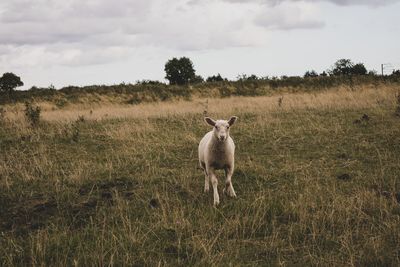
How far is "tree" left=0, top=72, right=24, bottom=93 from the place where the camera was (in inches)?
1823

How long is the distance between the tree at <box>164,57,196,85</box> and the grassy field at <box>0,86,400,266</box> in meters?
49.6

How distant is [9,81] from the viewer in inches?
1875

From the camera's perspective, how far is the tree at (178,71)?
202 ft

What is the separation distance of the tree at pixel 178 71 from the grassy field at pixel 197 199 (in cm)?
4957

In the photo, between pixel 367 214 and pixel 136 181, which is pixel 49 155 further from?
pixel 367 214

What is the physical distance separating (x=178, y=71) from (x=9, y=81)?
2494cm

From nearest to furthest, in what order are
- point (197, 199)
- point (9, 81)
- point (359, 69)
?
point (197, 199) < point (9, 81) < point (359, 69)

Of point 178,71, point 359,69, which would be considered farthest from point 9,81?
point 359,69

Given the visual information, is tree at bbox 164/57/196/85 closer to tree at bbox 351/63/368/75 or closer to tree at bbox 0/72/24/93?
tree at bbox 0/72/24/93

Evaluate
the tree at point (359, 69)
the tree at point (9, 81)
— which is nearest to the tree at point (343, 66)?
the tree at point (359, 69)

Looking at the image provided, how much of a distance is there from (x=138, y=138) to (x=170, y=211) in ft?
20.9

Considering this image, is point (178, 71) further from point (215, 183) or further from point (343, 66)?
point (215, 183)

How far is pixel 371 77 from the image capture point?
33.0 meters

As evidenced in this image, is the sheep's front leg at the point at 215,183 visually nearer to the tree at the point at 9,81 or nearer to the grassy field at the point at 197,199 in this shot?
the grassy field at the point at 197,199
